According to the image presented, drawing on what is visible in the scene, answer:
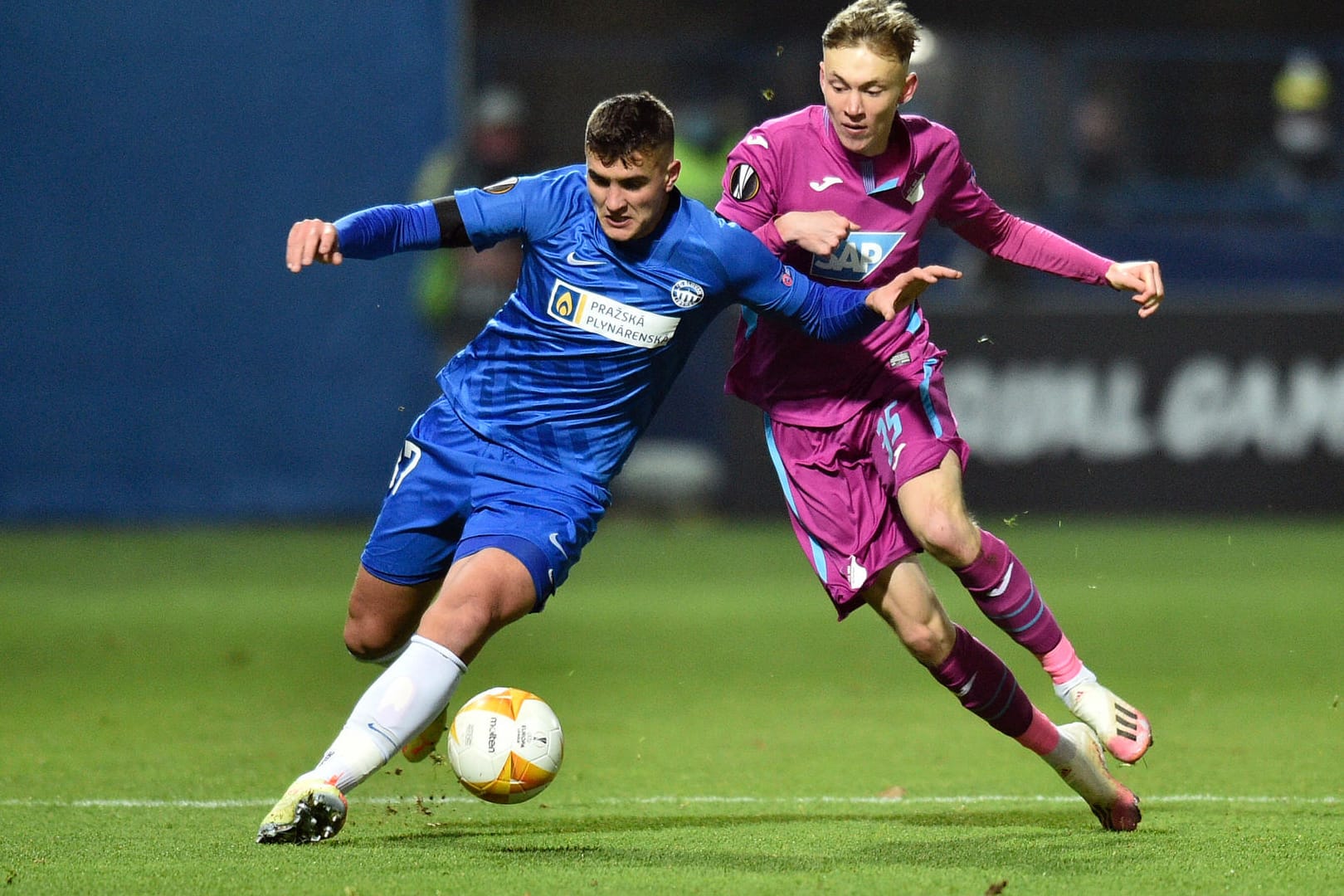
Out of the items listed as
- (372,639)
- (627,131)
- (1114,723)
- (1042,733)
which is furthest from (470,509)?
(1114,723)

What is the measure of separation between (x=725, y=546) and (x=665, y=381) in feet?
27.4

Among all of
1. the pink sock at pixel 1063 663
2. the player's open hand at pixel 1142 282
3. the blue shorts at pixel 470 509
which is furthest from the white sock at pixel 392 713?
the player's open hand at pixel 1142 282

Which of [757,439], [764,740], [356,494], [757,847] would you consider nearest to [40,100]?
[356,494]

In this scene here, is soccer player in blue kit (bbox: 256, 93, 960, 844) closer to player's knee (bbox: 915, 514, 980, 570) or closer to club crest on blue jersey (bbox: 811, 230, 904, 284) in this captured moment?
club crest on blue jersey (bbox: 811, 230, 904, 284)

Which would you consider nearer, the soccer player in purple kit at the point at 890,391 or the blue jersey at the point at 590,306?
the blue jersey at the point at 590,306

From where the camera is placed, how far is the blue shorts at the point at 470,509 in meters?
5.09

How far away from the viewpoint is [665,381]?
5.45 metres

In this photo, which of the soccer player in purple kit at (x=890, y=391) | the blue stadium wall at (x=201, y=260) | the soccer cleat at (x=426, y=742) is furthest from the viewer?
the blue stadium wall at (x=201, y=260)

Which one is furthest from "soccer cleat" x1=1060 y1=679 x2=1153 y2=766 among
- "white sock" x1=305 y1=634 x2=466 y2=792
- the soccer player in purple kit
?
"white sock" x1=305 y1=634 x2=466 y2=792

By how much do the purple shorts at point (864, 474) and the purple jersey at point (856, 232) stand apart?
0.21 ft

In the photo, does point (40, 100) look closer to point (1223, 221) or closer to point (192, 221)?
point (192, 221)

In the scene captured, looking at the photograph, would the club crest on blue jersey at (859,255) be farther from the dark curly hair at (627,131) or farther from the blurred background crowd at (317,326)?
the blurred background crowd at (317,326)

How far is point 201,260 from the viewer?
14.9 meters

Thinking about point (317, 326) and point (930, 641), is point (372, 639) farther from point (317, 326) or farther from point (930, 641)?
point (317, 326)
